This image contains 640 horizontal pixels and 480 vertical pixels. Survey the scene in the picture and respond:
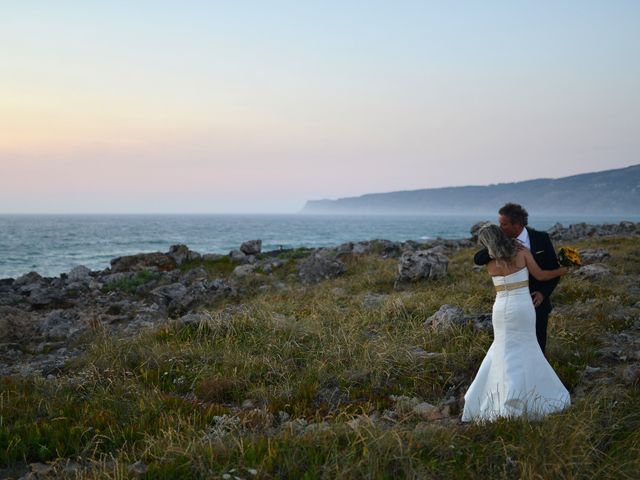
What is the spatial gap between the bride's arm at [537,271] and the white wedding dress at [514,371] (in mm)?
95

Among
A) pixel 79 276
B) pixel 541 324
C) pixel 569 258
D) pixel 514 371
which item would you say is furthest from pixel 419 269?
pixel 79 276

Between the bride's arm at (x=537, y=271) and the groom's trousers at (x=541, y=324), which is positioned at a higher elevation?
the bride's arm at (x=537, y=271)

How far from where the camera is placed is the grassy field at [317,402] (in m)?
4.27

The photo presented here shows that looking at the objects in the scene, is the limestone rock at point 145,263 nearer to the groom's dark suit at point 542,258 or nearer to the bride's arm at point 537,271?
the groom's dark suit at point 542,258

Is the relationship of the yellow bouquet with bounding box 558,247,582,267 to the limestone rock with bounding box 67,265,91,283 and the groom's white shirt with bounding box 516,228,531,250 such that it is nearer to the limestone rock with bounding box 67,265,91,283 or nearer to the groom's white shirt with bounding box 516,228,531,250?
the groom's white shirt with bounding box 516,228,531,250

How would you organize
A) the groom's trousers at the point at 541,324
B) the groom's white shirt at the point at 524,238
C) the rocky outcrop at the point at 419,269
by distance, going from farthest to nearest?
the rocky outcrop at the point at 419,269 → the groom's trousers at the point at 541,324 → the groom's white shirt at the point at 524,238

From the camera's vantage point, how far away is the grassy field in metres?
4.27

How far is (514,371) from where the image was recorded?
5867mm

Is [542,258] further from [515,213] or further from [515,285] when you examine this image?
[515,213]

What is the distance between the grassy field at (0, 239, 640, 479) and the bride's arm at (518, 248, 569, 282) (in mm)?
1535

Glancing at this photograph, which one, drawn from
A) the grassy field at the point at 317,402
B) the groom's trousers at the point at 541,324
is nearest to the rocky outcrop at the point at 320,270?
the grassy field at the point at 317,402

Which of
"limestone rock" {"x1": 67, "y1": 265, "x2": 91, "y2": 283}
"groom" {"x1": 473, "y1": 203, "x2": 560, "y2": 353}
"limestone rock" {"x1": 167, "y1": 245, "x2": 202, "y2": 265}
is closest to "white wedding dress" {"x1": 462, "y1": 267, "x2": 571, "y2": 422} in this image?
"groom" {"x1": 473, "y1": 203, "x2": 560, "y2": 353}

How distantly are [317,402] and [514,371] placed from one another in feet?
8.70

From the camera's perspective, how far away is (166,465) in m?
4.23
